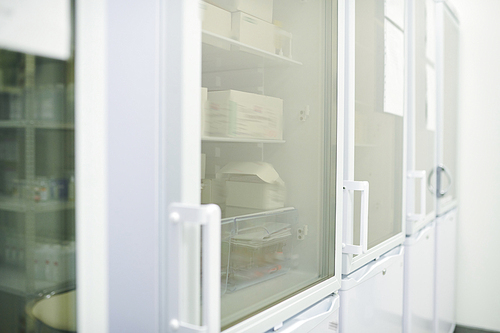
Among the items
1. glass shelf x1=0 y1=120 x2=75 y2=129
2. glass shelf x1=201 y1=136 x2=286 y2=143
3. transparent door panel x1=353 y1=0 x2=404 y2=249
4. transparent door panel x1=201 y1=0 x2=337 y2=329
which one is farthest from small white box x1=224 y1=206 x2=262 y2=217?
transparent door panel x1=353 y1=0 x2=404 y2=249

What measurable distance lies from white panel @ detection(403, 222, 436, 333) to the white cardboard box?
3.64ft

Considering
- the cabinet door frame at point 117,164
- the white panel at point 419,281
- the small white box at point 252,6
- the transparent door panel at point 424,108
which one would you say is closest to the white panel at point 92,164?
the cabinet door frame at point 117,164

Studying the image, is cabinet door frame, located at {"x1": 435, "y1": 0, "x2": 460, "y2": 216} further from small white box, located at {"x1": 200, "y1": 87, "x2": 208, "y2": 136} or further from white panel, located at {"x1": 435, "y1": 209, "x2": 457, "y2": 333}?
small white box, located at {"x1": 200, "y1": 87, "x2": 208, "y2": 136}

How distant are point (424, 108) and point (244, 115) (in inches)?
60.1

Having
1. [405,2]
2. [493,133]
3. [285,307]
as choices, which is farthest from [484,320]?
[285,307]

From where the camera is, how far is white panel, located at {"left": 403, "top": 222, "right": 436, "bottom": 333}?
6.23 ft

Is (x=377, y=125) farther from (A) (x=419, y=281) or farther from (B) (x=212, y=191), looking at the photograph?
(B) (x=212, y=191)

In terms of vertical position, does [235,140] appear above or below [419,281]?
above

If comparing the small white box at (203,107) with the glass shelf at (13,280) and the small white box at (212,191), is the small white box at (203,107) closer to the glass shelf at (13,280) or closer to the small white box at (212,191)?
the small white box at (212,191)

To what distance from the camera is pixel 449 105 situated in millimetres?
2732

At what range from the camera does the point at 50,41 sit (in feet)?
2.32

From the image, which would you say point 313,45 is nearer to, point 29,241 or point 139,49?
point 139,49

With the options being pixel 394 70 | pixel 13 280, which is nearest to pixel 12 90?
pixel 13 280

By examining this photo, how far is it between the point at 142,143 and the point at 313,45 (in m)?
0.73
